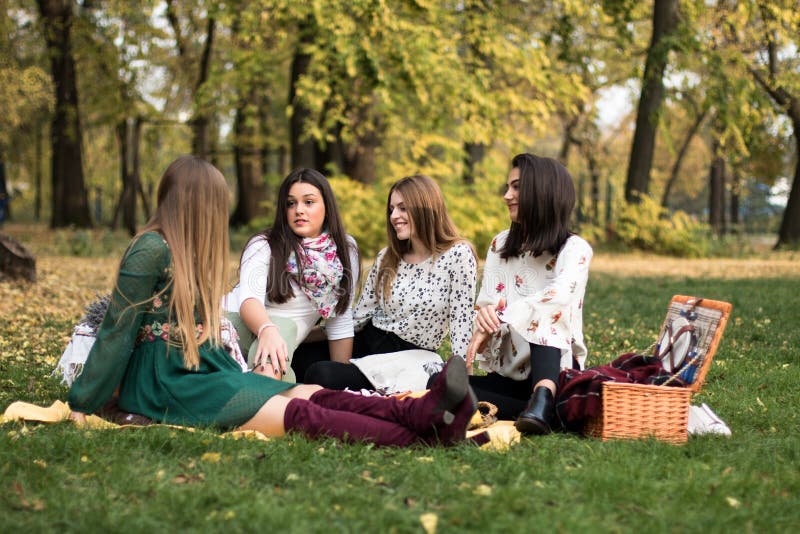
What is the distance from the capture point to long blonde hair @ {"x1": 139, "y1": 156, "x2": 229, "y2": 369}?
153 inches

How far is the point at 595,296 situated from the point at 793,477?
25.8ft

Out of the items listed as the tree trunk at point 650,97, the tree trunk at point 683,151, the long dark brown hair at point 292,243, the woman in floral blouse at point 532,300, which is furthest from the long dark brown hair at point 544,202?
the tree trunk at point 683,151

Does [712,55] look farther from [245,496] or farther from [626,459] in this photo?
[245,496]

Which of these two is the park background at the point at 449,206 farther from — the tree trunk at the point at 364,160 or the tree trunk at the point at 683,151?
the tree trunk at the point at 683,151

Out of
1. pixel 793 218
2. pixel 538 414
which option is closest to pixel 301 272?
pixel 538 414

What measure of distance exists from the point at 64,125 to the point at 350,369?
20.0m

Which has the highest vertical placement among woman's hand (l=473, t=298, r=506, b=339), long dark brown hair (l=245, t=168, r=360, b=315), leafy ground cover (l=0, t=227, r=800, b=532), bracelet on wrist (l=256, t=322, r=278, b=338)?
long dark brown hair (l=245, t=168, r=360, b=315)

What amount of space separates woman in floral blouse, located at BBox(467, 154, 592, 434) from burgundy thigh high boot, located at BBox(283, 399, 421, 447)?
62 centimetres

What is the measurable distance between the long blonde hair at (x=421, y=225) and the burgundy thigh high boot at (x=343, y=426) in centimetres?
131

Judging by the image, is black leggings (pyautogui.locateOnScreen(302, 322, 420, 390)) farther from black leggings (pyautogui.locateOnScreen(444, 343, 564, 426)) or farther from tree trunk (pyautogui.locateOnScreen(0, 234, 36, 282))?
tree trunk (pyautogui.locateOnScreen(0, 234, 36, 282))

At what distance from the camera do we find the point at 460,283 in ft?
16.3

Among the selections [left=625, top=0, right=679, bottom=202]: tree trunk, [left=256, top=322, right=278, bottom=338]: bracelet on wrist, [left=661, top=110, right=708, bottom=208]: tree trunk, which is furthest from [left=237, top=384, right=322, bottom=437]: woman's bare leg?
[left=661, top=110, right=708, bottom=208]: tree trunk

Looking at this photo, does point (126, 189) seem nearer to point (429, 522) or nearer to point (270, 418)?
point (270, 418)

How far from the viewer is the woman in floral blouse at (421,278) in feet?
16.3
